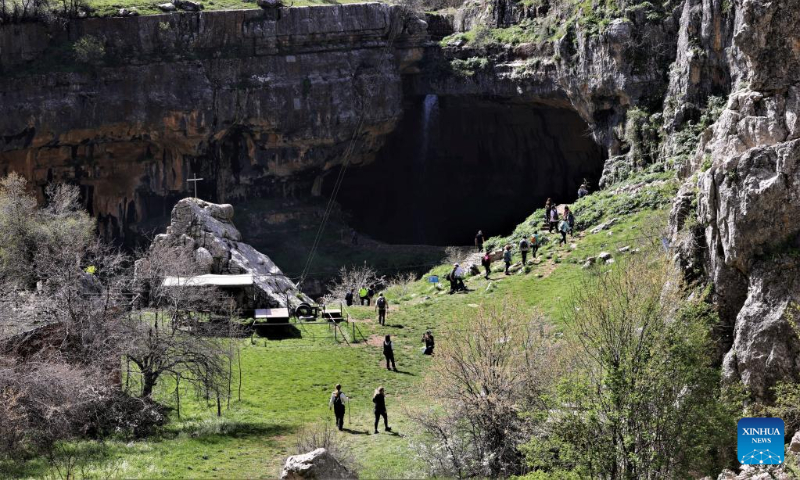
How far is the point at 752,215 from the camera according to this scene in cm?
2480

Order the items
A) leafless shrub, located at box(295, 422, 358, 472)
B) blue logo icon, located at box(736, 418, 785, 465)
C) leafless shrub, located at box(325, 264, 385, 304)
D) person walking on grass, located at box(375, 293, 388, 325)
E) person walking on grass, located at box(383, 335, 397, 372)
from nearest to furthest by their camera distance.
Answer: blue logo icon, located at box(736, 418, 785, 465), leafless shrub, located at box(295, 422, 358, 472), person walking on grass, located at box(383, 335, 397, 372), person walking on grass, located at box(375, 293, 388, 325), leafless shrub, located at box(325, 264, 385, 304)

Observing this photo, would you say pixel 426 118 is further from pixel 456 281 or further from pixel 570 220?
pixel 456 281

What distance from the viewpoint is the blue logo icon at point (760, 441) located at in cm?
2002

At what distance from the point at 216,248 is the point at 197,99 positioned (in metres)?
17.2

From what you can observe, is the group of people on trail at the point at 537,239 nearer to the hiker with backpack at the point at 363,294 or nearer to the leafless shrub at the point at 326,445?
the hiker with backpack at the point at 363,294

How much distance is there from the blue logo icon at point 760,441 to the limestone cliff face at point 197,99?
44.2m

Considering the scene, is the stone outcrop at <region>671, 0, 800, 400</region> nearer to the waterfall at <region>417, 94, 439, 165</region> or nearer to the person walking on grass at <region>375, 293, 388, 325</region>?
the person walking on grass at <region>375, 293, 388, 325</region>

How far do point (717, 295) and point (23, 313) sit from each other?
1819cm

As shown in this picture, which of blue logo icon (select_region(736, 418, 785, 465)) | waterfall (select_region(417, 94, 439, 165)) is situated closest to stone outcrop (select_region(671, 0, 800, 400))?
blue logo icon (select_region(736, 418, 785, 465))

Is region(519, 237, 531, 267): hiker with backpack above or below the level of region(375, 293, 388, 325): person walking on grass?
above

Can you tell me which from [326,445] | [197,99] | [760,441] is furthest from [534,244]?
[760,441]

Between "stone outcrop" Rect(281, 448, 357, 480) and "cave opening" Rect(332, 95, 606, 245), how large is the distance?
43.1 meters

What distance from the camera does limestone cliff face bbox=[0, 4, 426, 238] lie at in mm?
59969

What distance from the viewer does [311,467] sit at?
75.3ft
